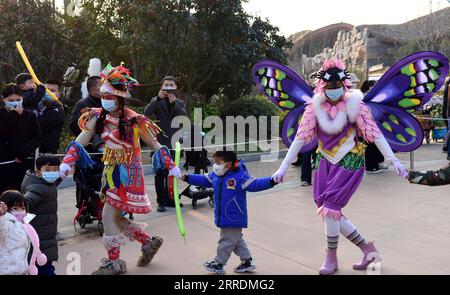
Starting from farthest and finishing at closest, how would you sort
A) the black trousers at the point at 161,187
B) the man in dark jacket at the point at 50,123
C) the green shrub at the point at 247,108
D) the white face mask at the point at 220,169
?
the green shrub at the point at 247,108, the black trousers at the point at 161,187, the man in dark jacket at the point at 50,123, the white face mask at the point at 220,169

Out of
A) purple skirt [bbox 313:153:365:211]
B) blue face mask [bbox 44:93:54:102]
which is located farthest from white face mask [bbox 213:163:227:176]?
blue face mask [bbox 44:93:54:102]

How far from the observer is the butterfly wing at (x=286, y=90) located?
485 centimetres

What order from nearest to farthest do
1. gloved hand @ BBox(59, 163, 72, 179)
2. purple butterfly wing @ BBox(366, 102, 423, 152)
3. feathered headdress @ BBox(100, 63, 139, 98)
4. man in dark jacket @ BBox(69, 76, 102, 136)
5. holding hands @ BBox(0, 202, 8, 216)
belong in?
holding hands @ BBox(0, 202, 8, 216)
gloved hand @ BBox(59, 163, 72, 179)
feathered headdress @ BBox(100, 63, 139, 98)
purple butterfly wing @ BBox(366, 102, 423, 152)
man in dark jacket @ BBox(69, 76, 102, 136)

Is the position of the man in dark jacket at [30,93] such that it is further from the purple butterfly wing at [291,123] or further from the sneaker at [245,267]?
the sneaker at [245,267]

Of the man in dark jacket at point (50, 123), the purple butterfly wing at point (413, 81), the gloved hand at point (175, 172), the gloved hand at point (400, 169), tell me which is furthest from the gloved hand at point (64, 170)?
the purple butterfly wing at point (413, 81)

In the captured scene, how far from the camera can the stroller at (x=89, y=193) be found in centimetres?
546

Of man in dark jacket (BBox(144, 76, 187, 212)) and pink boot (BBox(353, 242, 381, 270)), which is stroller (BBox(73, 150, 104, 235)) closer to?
man in dark jacket (BBox(144, 76, 187, 212))

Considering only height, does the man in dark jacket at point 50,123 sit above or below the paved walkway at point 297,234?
above

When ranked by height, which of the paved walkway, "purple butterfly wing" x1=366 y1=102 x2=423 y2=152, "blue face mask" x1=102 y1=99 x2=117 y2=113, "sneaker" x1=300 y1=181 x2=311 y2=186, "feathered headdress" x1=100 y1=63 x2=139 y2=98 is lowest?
the paved walkway

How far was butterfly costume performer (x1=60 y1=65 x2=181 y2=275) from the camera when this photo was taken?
4285 millimetres

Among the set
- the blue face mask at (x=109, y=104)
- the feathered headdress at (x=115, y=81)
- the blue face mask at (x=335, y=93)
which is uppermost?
the feathered headdress at (x=115, y=81)

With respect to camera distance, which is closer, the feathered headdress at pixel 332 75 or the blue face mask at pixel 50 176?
the blue face mask at pixel 50 176

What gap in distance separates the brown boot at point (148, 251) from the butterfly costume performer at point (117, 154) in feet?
0.58

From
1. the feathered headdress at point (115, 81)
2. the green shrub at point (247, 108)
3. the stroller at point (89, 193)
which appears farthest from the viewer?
the green shrub at point (247, 108)
